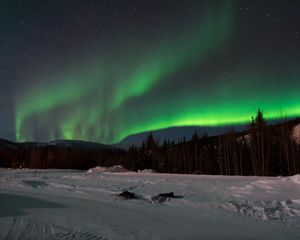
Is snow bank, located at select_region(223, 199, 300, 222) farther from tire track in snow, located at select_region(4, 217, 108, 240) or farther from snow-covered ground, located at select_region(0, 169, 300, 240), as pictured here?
tire track in snow, located at select_region(4, 217, 108, 240)

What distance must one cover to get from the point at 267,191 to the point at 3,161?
103131 mm

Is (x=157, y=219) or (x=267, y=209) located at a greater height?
(x=267, y=209)

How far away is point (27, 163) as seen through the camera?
3962 inches

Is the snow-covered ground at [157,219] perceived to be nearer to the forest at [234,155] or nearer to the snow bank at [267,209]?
the snow bank at [267,209]

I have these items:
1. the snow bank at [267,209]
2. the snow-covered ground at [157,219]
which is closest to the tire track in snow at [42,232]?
the snow-covered ground at [157,219]

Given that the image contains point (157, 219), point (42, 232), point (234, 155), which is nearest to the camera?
point (42, 232)

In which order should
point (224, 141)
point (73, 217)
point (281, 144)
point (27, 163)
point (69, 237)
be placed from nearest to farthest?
1. point (69, 237)
2. point (73, 217)
3. point (281, 144)
4. point (224, 141)
5. point (27, 163)

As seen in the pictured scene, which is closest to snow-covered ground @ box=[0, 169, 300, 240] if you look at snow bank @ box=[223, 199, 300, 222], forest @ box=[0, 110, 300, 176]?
snow bank @ box=[223, 199, 300, 222]

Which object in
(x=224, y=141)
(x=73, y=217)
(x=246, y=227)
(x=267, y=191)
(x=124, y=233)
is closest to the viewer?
(x=124, y=233)

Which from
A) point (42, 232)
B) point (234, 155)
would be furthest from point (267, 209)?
point (234, 155)

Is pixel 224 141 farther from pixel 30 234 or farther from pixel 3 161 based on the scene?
pixel 3 161

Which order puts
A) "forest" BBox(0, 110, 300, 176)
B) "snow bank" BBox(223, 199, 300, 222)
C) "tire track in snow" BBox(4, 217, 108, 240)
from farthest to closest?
"forest" BBox(0, 110, 300, 176)
"snow bank" BBox(223, 199, 300, 222)
"tire track in snow" BBox(4, 217, 108, 240)

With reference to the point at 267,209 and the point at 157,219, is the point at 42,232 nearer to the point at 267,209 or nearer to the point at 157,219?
the point at 157,219

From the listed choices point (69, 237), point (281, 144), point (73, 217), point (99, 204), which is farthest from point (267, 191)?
point (281, 144)
